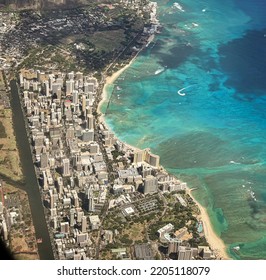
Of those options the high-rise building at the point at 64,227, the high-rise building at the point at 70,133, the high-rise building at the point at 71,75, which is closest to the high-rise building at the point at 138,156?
the high-rise building at the point at 70,133

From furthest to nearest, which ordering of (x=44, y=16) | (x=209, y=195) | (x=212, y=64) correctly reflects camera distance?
(x=44, y=16) < (x=212, y=64) < (x=209, y=195)

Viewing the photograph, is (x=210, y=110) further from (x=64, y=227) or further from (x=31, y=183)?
(x=64, y=227)

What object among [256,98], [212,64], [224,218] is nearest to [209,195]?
[224,218]

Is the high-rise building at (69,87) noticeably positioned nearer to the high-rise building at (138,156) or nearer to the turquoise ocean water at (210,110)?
the turquoise ocean water at (210,110)

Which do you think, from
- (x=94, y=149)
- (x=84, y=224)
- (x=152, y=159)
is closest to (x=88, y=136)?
(x=94, y=149)

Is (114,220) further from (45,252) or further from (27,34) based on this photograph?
(27,34)

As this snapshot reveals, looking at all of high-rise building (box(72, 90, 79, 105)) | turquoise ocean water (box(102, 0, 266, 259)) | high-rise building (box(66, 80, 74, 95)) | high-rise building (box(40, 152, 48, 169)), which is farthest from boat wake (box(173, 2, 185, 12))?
high-rise building (box(40, 152, 48, 169))
